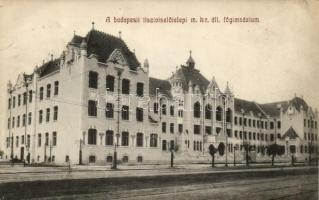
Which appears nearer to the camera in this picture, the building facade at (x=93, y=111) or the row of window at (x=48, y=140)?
the building facade at (x=93, y=111)

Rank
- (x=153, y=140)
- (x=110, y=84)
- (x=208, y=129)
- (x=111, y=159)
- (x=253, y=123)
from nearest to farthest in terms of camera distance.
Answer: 1. (x=110, y=84)
2. (x=111, y=159)
3. (x=153, y=140)
4. (x=208, y=129)
5. (x=253, y=123)

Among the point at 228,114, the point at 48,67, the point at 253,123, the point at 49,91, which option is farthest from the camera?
the point at 253,123

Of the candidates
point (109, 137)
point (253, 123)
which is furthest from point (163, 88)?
point (253, 123)

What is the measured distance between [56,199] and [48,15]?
4.50 meters

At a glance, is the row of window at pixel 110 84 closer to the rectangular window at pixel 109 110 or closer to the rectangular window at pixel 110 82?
the rectangular window at pixel 110 82

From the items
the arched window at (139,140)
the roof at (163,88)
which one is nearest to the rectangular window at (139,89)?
the roof at (163,88)

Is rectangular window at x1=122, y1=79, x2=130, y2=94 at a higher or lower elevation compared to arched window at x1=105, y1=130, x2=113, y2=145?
higher

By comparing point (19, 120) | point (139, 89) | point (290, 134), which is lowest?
point (290, 134)

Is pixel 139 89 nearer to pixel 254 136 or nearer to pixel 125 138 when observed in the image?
pixel 125 138

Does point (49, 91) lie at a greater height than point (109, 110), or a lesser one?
greater

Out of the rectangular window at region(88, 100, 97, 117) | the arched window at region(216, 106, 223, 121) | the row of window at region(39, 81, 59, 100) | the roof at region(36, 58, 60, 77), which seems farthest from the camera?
the arched window at region(216, 106, 223, 121)

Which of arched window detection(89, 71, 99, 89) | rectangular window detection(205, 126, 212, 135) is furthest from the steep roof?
rectangular window detection(205, 126, 212, 135)

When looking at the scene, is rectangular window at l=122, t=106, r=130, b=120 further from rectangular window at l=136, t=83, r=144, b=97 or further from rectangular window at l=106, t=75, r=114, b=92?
rectangular window at l=106, t=75, r=114, b=92

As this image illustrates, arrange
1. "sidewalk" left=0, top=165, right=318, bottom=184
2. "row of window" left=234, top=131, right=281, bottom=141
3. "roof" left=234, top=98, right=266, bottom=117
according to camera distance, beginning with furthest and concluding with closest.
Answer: "row of window" left=234, top=131, right=281, bottom=141 < "roof" left=234, top=98, right=266, bottom=117 < "sidewalk" left=0, top=165, right=318, bottom=184
